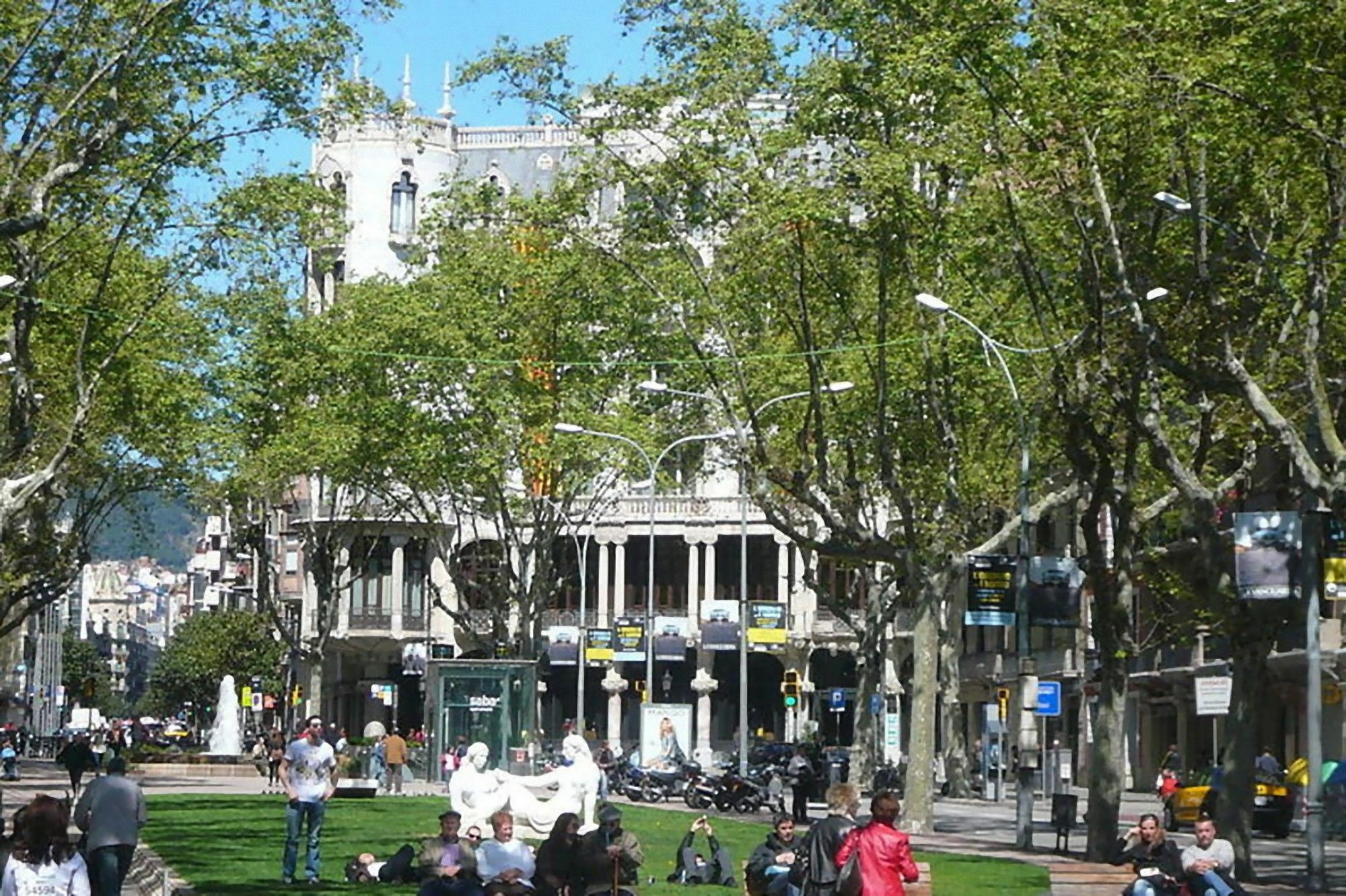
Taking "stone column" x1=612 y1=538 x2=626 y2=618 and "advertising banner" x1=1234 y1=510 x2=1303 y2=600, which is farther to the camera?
"stone column" x1=612 y1=538 x2=626 y2=618

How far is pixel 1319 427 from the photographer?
25.5 m

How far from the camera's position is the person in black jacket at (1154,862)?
63.0ft

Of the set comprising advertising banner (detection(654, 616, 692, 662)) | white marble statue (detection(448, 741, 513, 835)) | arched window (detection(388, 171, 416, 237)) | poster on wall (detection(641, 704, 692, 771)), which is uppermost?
arched window (detection(388, 171, 416, 237))

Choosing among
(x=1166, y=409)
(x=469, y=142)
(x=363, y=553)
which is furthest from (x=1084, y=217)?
(x=469, y=142)

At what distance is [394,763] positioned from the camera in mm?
55625

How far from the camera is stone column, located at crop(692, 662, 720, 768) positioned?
95375 mm

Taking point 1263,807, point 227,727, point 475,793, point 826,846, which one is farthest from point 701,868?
point 227,727

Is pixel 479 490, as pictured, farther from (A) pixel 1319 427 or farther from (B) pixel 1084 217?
(A) pixel 1319 427

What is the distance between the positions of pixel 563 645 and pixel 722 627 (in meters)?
9.53

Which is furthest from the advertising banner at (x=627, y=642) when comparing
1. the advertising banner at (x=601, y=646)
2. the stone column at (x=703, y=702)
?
the stone column at (x=703, y=702)

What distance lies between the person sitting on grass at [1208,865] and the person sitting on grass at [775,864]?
127 inches

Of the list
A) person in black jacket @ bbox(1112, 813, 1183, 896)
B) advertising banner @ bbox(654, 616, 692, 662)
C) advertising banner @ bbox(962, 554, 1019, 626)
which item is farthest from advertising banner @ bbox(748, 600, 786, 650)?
person in black jacket @ bbox(1112, 813, 1183, 896)

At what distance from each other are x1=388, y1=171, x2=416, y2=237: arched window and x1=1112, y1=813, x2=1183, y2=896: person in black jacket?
8150 cm

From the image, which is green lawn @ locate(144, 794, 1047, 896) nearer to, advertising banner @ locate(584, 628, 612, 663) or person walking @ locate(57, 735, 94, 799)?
person walking @ locate(57, 735, 94, 799)
